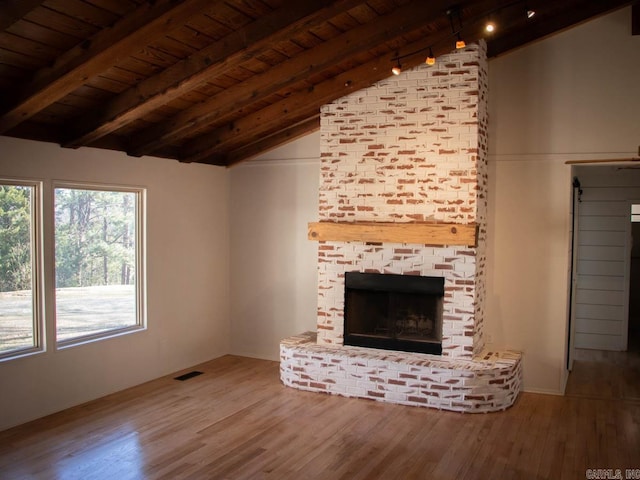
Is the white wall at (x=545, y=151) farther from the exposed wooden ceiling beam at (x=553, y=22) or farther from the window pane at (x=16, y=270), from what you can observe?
the window pane at (x=16, y=270)

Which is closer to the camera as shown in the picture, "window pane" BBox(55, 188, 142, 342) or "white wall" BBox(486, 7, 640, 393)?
"window pane" BBox(55, 188, 142, 342)

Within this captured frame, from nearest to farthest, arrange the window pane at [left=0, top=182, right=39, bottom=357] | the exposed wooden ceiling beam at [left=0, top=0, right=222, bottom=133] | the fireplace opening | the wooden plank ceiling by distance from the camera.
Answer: the exposed wooden ceiling beam at [left=0, top=0, right=222, bottom=133], the wooden plank ceiling, the window pane at [left=0, top=182, right=39, bottom=357], the fireplace opening

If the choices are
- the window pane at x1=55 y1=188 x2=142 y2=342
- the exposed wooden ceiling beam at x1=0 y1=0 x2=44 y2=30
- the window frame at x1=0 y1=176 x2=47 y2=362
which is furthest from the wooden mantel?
the exposed wooden ceiling beam at x1=0 y1=0 x2=44 y2=30

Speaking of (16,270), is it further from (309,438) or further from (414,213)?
(414,213)

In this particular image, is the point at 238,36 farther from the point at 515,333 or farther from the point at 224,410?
the point at 515,333

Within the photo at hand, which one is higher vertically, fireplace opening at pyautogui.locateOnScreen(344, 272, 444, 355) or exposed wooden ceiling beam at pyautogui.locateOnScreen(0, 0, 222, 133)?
exposed wooden ceiling beam at pyautogui.locateOnScreen(0, 0, 222, 133)

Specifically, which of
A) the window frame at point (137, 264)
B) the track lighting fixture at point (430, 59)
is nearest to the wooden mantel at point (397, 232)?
the track lighting fixture at point (430, 59)

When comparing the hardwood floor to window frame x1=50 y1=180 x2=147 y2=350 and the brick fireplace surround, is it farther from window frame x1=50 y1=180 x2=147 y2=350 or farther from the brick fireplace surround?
window frame x1=50 y1=180 x2=147 y2=350

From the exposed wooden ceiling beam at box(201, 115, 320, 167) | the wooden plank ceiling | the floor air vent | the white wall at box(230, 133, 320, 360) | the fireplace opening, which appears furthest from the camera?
the white wall at box(230, 133, 320, 360)

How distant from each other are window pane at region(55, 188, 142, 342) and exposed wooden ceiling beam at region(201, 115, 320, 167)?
5.00 ft

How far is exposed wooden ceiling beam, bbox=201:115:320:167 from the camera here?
686 centimetres

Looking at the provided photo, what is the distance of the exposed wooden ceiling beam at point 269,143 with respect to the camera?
686 centimetres

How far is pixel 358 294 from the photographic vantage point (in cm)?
608

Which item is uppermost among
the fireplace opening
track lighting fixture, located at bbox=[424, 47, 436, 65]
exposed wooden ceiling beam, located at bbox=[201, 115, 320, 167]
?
track lighting fixture, located at bbox=[424, 47, 436, 65]
